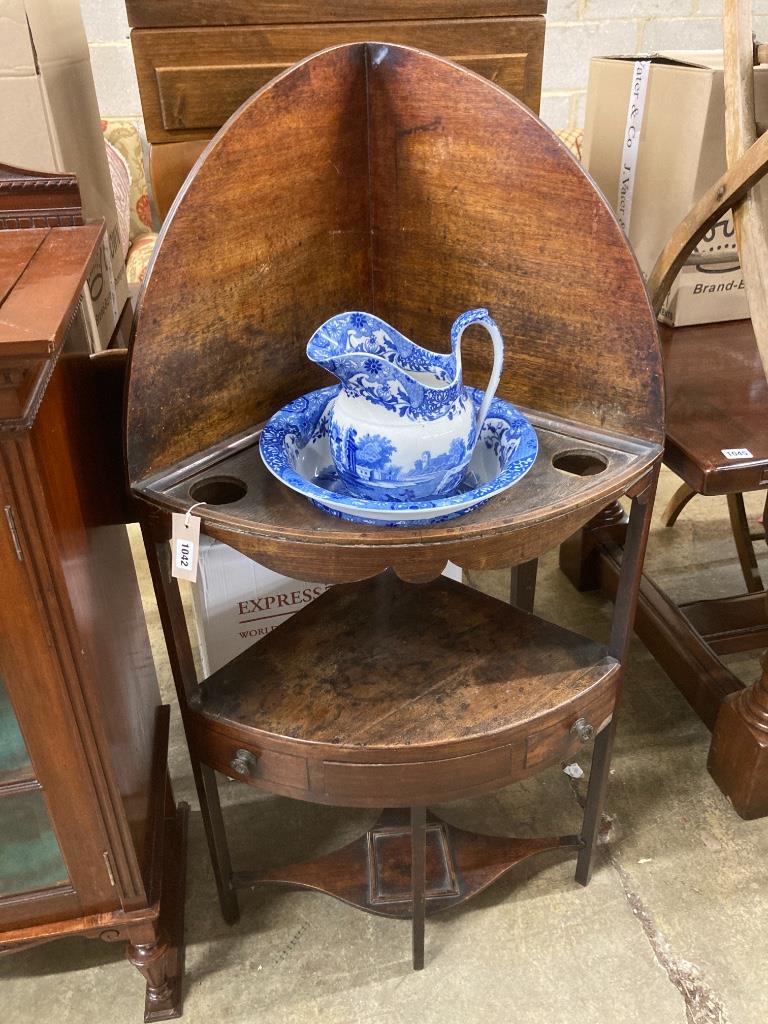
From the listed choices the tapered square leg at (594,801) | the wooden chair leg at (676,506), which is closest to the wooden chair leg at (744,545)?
the wooden chair leg at (676,506)

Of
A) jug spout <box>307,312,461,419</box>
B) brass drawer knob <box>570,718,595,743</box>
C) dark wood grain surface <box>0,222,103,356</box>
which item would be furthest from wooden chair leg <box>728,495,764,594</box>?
dark wood grain surface <box>0,222,103,356</box>

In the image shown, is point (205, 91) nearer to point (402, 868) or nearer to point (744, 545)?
point (402, 868)

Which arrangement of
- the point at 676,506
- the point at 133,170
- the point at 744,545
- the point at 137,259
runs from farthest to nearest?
1. the point at 133,170
2. the point at 137,259
3. the point at 676,506
4. the point at 744,545

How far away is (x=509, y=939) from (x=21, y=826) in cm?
71

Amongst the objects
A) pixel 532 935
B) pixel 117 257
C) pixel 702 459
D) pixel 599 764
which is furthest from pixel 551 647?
pixel 117 257

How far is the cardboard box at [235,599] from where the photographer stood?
1.40 metres

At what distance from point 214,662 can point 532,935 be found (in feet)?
2.27

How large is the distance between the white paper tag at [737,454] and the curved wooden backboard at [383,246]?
0.61 ft

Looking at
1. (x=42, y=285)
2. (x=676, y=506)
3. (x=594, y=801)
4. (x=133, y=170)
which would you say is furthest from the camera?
(x=133, y=170)

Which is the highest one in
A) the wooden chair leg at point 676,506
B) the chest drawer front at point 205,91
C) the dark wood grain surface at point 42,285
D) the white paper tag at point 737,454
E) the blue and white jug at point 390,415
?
the chest drawer front at point 205,91

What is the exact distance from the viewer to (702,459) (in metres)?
1.11

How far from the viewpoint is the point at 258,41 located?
1107mm

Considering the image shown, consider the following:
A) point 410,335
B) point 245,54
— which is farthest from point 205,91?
point 410,335

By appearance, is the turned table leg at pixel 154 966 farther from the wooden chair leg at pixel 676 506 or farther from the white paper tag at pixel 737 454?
the wooden chair leg at pixel 676 506
